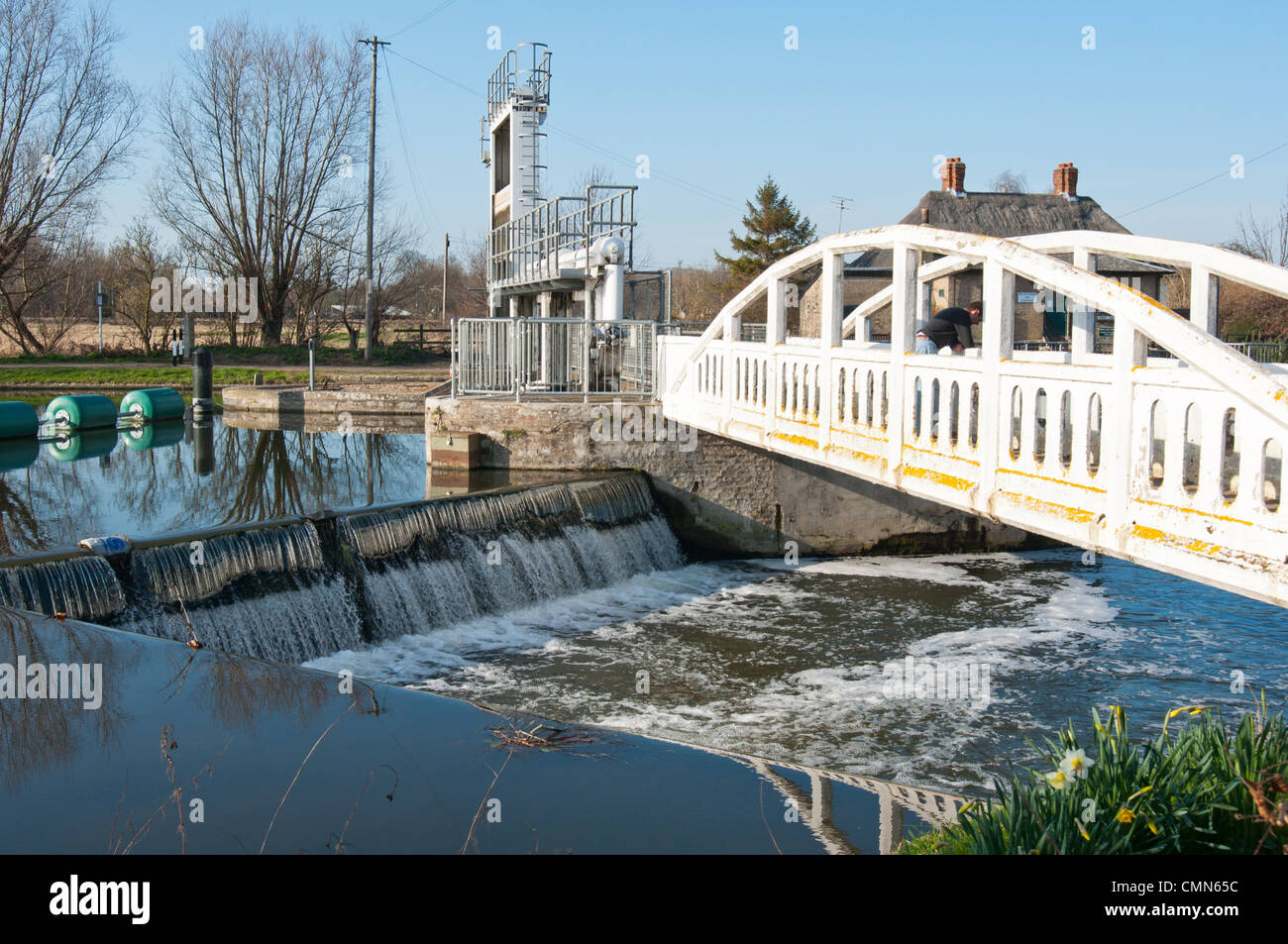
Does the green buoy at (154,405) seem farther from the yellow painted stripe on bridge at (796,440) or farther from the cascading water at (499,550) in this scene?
the yellow painted stripe on bridge at (796,440)

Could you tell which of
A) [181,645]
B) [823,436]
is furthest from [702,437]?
[181,645]

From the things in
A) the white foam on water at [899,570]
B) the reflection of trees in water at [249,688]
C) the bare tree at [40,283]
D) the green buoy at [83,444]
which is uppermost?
the bare tree at [40,283]

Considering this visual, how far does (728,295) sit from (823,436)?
46234 mm

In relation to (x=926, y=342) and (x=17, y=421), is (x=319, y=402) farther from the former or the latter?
(x=926, y=342)

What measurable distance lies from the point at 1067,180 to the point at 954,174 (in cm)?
496

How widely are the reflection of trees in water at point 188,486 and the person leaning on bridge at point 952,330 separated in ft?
21.6

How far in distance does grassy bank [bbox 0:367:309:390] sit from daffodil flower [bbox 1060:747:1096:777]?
27.6m

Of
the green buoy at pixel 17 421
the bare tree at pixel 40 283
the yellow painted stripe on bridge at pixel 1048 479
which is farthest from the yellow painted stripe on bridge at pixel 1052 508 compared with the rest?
the bare tree at pixel 40 283

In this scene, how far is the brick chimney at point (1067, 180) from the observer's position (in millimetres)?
44625

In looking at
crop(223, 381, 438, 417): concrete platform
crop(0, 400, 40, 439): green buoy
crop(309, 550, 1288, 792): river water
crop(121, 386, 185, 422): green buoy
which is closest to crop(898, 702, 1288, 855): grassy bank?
crop(309, 550, 1288, 792): river water

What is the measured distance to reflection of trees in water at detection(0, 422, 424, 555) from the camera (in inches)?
470

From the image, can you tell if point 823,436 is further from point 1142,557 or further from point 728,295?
point 728,295

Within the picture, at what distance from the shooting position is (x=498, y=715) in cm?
634

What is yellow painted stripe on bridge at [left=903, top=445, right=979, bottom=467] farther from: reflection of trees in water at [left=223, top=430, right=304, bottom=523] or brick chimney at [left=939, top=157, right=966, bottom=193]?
brick chimney at [left=939, top=157, right=966, bottom=193]
